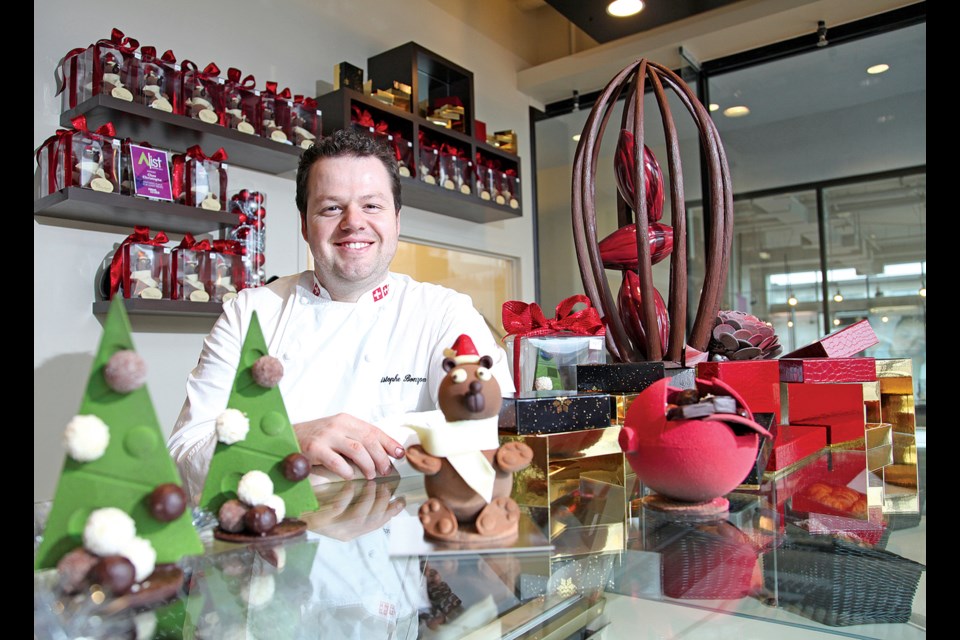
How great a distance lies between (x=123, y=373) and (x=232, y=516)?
7.0 inches

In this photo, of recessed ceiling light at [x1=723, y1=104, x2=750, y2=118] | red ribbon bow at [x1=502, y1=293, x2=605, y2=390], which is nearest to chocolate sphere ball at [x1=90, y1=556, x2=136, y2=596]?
red ribbon bow at [x1=502, y1=293, x2=605, y2=390]

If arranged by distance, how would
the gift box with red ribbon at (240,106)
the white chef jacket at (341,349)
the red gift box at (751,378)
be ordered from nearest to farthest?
the red gift box at (751,378) → the white chef jacket at (341,349) → the gift box with red ribbon at (240,106)

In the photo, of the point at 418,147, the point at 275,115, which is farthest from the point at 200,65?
the point at 418,147

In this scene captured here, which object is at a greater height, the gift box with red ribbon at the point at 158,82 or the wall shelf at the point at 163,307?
the gift box with red ribbon at the point at 158,82

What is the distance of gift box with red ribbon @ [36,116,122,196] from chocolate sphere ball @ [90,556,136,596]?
176 cm

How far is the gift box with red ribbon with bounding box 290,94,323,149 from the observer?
2.47 metres

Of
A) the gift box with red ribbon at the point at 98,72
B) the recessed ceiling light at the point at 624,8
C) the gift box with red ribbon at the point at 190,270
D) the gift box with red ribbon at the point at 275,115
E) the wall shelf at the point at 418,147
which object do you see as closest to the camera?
the gift box with red ribbon at the point at 98,72

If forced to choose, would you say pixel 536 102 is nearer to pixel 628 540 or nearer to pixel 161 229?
pixel 161 229

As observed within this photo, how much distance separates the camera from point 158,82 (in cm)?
209

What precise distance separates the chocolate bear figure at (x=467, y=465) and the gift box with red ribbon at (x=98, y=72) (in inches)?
73.9

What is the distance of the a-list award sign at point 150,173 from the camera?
198 cm

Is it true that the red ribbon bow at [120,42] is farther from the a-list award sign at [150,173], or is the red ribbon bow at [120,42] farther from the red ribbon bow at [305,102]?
the red ribbon bow at [305,102]

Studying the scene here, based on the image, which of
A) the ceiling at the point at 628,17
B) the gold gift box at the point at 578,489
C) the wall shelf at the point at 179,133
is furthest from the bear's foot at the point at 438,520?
the ceiling at the point at 628,17
